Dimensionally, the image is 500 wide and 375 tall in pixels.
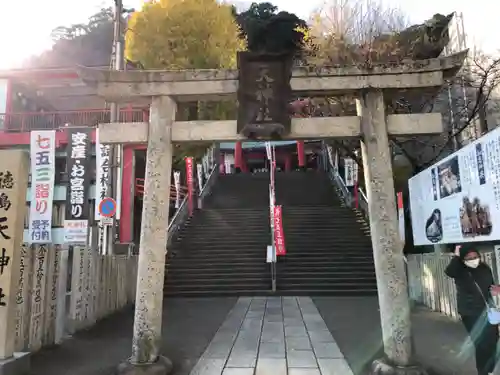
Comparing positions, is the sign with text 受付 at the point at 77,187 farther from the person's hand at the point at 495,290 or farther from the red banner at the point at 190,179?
the person's hand at the point at 495,290

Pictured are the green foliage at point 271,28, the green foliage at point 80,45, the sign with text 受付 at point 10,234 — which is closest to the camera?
the sign with text 受付 at point 10,234

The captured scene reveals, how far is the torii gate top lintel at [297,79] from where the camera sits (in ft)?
19.1

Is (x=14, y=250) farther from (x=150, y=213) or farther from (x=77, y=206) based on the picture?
(x=77, y=206)

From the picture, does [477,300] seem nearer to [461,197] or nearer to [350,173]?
[461,197]

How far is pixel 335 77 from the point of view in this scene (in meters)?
5.87

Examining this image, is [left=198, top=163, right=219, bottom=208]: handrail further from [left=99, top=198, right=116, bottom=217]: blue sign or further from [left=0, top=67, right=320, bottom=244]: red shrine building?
[left=99, top=198, right=116, bottom=217]: blue sign

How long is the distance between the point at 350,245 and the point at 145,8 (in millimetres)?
13191

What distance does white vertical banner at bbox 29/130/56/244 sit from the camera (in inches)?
614

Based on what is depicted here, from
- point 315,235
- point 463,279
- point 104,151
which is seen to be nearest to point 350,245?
point 315,235

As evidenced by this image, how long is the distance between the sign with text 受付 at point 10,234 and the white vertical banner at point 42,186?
34.9 ft

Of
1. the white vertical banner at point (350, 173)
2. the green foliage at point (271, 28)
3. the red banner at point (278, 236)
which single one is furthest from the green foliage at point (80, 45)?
the red banner at point (278, 236)

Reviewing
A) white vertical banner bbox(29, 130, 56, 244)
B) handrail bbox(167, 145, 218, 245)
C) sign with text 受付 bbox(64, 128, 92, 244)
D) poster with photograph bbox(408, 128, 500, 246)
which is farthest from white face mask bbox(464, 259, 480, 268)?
white vertical banner bbox(29, 130, 56, 244)

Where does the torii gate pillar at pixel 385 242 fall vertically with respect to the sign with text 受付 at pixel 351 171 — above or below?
below

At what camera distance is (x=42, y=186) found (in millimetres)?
15805
